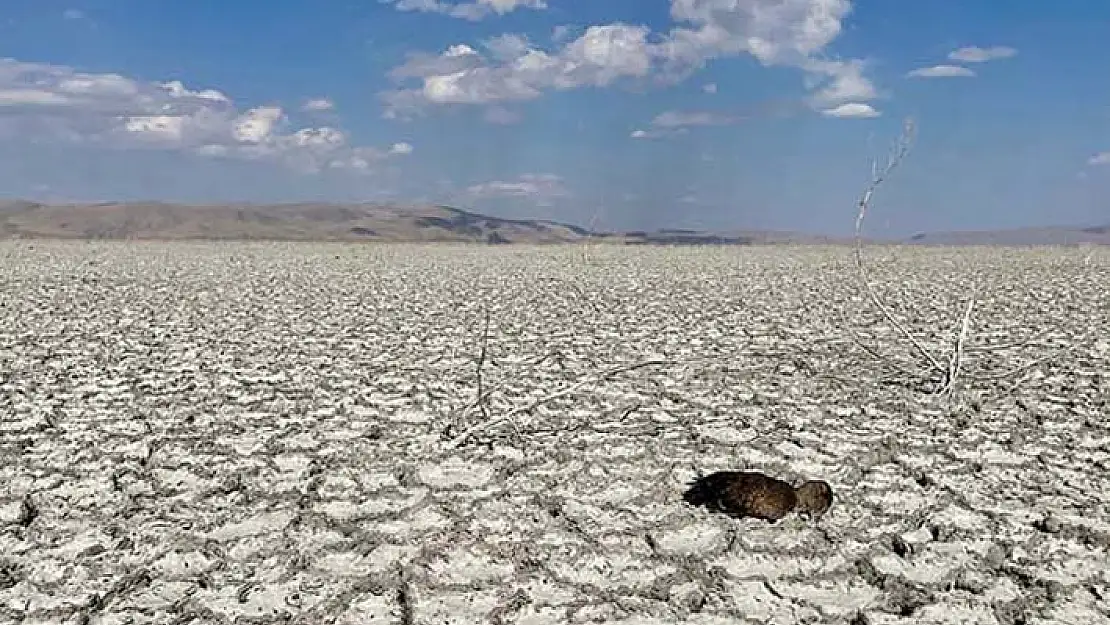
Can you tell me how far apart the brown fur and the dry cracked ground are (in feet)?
0.15

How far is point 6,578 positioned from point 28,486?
2.38 feet

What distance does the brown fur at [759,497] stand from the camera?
2662mm

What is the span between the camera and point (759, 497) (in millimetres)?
2689

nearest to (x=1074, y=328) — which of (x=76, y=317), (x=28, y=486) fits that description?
(x=28, y=486)

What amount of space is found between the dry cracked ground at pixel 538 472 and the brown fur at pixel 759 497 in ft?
0.15

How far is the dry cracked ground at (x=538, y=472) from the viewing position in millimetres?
2234

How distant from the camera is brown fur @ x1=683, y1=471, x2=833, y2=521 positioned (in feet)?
8.73

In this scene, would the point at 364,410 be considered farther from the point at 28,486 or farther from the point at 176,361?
the point at 176,361

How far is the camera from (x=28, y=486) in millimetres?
2953

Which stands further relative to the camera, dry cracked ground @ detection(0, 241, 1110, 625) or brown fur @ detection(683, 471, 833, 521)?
brown fur @ detection(683, 471, 833, 521)

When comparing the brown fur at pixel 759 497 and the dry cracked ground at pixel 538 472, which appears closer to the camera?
the dry cracked ground at pixel 538 472

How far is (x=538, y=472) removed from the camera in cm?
309

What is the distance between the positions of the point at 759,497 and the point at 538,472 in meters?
0.75

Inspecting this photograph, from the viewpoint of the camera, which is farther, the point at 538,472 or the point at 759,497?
the point at 538,472
